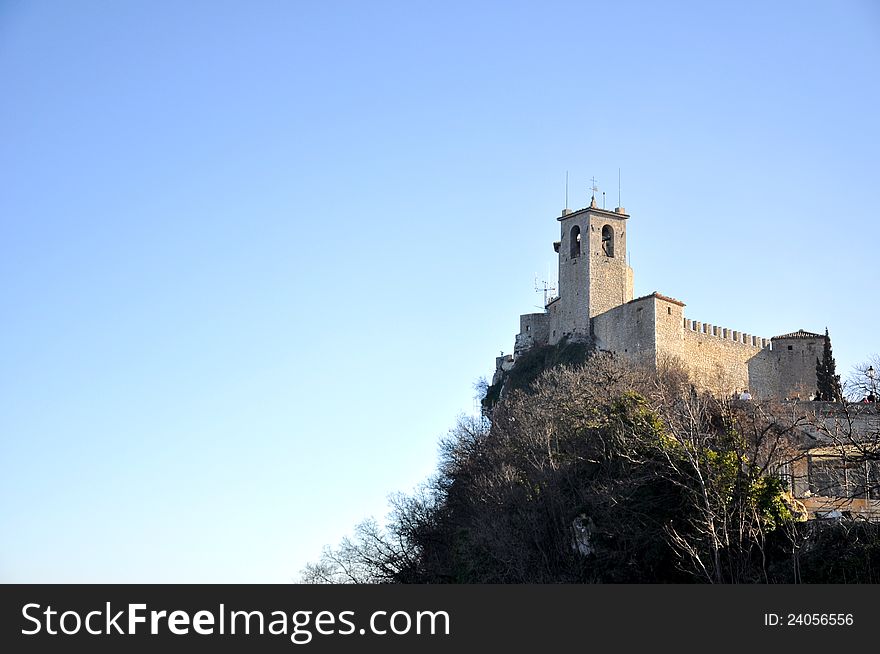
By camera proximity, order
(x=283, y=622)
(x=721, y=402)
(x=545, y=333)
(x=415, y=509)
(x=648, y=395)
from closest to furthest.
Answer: (x=283, y=622), (x=721, y=402), (x=648, y=395), (x=415, y=509), (x=545, y=333)

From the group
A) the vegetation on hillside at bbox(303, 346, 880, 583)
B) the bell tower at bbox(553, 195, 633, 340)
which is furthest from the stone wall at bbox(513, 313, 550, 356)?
the vegetation on hillside at bbox(303, 346, 880, 583)

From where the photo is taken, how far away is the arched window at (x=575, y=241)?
68750 millimetres

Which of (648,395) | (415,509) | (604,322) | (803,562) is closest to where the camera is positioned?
(803,562)

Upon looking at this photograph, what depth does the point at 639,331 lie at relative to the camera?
63406 mm

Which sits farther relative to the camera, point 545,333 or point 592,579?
point 545,333

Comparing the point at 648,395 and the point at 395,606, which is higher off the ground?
the point at 648,395

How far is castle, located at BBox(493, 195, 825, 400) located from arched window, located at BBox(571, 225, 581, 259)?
0.06 m

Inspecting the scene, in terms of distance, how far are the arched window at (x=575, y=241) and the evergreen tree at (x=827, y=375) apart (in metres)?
14.0

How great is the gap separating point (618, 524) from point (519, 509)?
190 inches

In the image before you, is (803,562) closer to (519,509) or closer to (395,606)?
(519,509)

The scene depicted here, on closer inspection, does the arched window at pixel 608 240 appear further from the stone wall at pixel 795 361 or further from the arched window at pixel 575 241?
the stone wall at pixel 795 361

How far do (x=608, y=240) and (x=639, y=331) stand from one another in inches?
306

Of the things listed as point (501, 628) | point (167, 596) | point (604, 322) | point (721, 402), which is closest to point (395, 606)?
point (501, 628)

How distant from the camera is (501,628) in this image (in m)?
24.1
